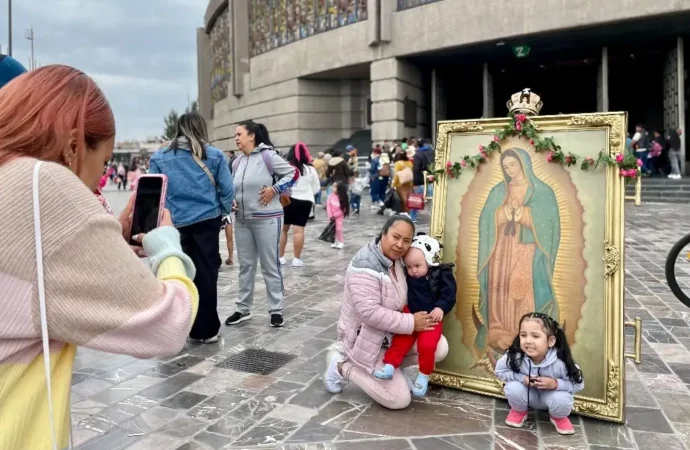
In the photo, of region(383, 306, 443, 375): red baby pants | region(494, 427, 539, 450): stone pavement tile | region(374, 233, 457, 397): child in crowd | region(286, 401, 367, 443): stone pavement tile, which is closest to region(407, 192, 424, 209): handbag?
region(374, 233, 457, 397): child in crowd

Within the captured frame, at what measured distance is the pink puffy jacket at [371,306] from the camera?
3762 mm

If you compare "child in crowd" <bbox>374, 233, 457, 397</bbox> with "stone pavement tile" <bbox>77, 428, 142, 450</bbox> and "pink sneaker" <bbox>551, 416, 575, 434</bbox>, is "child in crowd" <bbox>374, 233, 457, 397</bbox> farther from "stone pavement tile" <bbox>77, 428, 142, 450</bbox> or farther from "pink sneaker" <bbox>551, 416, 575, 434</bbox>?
"stone pavement tile" <bbox>77, 428, 142, 450</bbox>

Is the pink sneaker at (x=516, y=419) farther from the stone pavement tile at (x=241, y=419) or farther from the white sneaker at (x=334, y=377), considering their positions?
the stone pavement tile at (x=241, y=419)

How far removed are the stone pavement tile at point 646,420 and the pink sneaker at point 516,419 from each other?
0.60m

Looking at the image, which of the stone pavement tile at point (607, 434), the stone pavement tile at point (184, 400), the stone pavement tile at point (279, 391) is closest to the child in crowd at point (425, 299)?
the stone pavement tile at point (279, 391)

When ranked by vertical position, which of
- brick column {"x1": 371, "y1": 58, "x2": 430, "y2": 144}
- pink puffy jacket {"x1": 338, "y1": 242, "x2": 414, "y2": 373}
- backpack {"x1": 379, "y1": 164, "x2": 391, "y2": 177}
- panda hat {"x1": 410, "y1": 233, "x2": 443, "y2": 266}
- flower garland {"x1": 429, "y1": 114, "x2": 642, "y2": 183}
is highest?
brick column {"x1": 371, "y1": 58, "x2": 430, "y2": 144}

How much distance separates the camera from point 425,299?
3.94 meters

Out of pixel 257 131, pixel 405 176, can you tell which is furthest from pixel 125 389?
pixel 405 176

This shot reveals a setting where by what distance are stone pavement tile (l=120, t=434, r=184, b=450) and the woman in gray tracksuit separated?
7.87 feet

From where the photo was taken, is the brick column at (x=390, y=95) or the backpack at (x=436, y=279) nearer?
the backpack at (x=436, y=279)

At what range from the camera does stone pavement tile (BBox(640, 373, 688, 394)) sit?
403cm

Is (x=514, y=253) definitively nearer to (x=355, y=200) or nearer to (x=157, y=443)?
(x=157, y=443)

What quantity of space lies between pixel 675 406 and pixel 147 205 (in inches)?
134

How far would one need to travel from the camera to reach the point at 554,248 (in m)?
3.76
